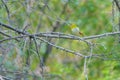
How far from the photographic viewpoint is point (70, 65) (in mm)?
6828

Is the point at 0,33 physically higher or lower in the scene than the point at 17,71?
higher

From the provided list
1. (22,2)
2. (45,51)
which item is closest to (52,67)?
(45,51)

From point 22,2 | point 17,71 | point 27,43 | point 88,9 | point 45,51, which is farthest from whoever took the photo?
point 88,9

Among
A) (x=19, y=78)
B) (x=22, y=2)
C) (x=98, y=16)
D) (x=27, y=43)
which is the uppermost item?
(x=98, y=16)

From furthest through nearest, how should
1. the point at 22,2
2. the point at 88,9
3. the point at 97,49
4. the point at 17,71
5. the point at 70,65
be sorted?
the point at 70,65 < the point at 88,9 < the point at 22,2 < the point at 17,71 < the point at 97,49

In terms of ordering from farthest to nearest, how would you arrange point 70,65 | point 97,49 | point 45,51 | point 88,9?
1. point 70,65
2. point 88,9
3. point 45,51
4. point 97,49

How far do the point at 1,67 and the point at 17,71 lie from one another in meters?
0.25

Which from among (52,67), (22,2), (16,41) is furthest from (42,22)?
(16,41)

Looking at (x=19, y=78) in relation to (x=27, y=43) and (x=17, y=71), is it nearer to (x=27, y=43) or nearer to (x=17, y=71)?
(x=17, y=71)

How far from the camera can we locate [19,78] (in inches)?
120

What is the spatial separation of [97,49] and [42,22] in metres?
3.59

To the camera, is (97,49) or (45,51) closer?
(97,49)

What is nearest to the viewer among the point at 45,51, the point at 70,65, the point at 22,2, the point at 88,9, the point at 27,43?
the point at 27,43

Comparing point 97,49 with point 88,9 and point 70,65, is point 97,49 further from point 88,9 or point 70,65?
point 70,65
